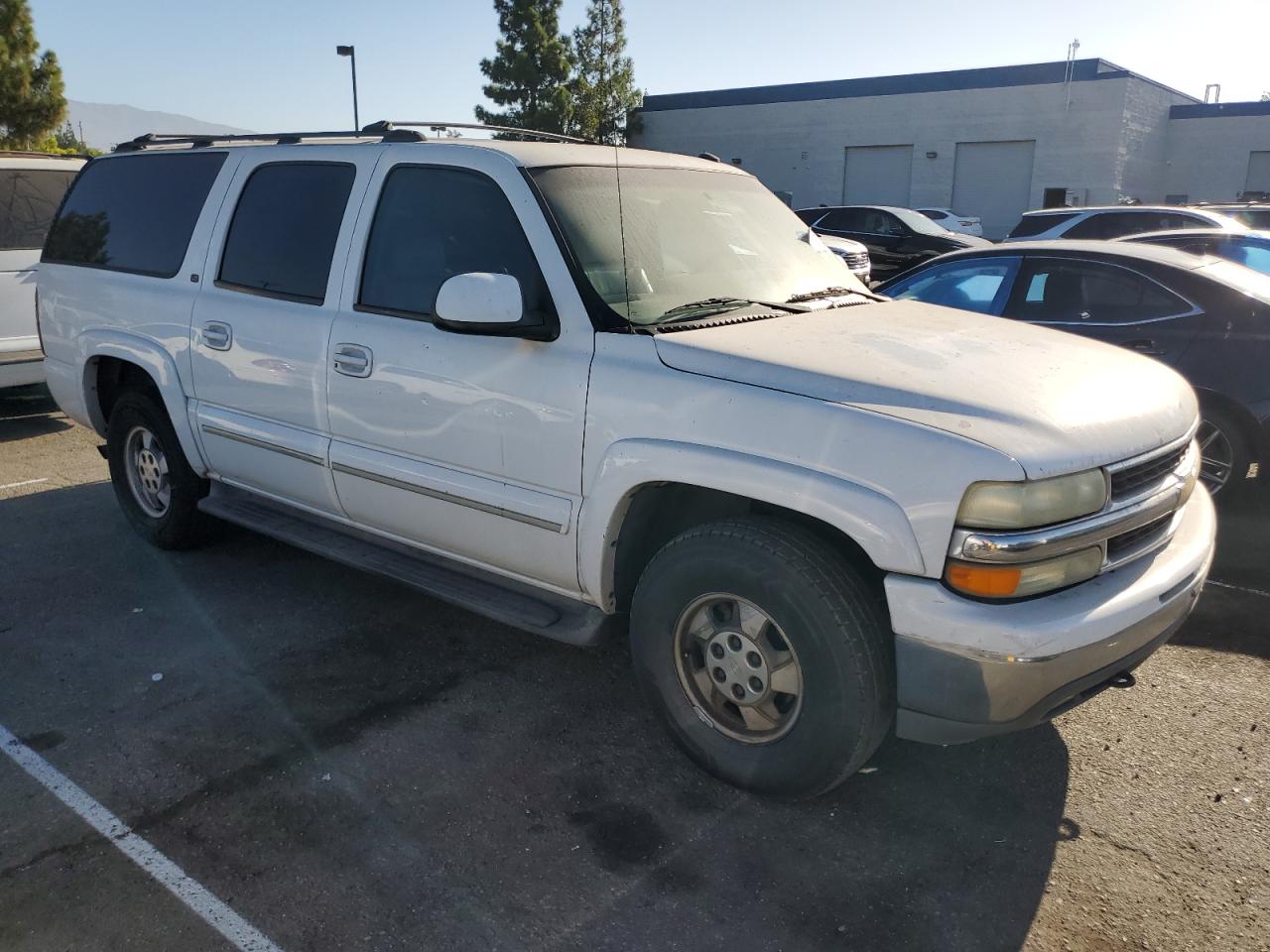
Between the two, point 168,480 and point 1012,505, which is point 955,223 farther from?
point 1012,505

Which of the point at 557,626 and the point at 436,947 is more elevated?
the point at 557,626

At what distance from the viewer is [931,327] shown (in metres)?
3.68

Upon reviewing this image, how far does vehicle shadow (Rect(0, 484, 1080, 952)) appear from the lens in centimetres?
272

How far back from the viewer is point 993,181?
33.1 m

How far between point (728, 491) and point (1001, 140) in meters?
33.7

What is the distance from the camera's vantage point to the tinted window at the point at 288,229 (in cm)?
418

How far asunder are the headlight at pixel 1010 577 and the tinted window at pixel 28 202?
770 cm

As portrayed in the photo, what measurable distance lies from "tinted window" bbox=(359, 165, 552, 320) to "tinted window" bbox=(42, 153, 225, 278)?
4.58 ft

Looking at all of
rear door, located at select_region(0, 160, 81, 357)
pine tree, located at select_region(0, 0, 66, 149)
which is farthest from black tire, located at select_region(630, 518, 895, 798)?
pine tree, located at select_region(0, 0, 66, 149)

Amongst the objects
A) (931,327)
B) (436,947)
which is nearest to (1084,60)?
(931,327)

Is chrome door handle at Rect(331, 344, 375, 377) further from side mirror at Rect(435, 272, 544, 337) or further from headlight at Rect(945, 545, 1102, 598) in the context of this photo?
headlight at Rect(945, 545, 1102, 598)

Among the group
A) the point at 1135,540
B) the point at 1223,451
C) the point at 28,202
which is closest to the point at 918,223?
the point at 1223,451

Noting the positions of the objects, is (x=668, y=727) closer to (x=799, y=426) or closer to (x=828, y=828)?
(x=828, y=828)

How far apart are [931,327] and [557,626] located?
1.72m
